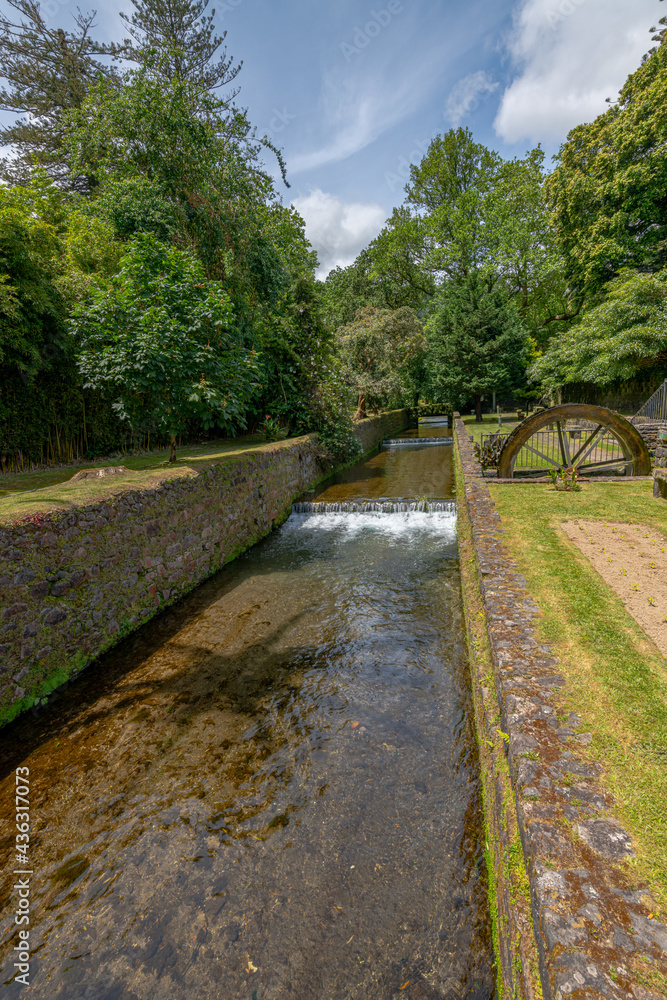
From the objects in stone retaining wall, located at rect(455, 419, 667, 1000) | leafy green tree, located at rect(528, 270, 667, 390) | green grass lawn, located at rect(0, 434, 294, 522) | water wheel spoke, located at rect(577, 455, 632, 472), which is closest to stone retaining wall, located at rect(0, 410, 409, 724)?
green grass lawn, located at rect(0, 434, 294, 522)

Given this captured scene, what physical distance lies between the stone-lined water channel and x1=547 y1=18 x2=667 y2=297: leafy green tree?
20.0 metres

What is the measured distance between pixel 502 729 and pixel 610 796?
76cm

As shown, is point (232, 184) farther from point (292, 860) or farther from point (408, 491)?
point (292, 860)

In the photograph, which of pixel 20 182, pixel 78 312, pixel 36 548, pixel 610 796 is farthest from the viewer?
pixel 20 182

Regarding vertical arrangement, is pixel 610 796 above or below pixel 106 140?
below

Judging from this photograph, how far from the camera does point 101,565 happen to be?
5.45 meters

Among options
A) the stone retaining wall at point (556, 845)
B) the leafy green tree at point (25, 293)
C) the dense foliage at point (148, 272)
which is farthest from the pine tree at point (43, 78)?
the stone retaining wall at point (556, 845)

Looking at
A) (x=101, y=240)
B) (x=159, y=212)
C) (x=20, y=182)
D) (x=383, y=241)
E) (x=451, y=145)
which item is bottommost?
(x=101, y=240)

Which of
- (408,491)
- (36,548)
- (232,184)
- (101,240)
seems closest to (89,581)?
(36,548)

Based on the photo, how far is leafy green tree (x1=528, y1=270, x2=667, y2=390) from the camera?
13.9 meters

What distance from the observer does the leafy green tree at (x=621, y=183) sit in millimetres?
16406

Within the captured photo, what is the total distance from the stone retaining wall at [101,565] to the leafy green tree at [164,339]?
4.87 ft

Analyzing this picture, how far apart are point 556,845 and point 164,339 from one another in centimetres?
803

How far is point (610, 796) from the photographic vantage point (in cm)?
219
